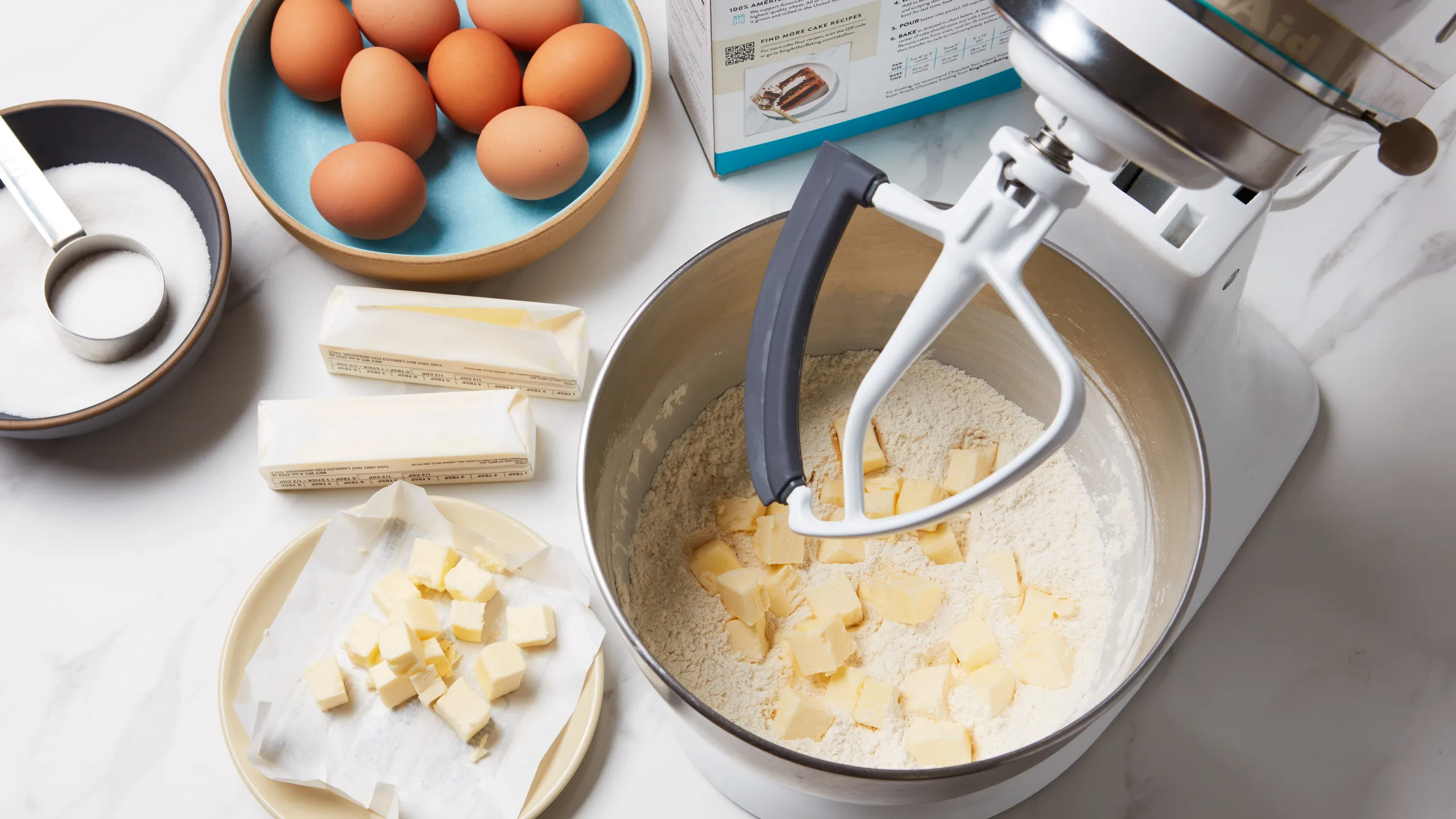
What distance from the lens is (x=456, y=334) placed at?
83 centimetres

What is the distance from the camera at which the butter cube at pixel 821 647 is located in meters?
A: 0.72

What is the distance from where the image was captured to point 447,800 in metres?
0.73

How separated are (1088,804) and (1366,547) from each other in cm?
32

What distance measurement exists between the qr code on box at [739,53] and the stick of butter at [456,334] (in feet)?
0.77

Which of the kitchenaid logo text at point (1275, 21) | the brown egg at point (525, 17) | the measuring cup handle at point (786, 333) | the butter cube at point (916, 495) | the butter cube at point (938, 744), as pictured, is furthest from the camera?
the brown egg at point (525, 17)

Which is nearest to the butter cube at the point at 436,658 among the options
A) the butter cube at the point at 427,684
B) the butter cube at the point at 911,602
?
the butter cube at the point at 427,684

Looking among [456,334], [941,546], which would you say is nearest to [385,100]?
[456,334]

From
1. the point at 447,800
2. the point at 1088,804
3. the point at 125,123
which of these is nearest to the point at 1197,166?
the point at 1088,804

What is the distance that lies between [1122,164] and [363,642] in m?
0.61

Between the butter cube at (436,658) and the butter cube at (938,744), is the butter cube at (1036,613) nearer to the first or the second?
the butter cube at (938,744)

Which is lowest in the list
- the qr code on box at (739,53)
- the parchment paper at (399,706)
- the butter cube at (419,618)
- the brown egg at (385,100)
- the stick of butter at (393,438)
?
the parchment paper at (399,706)

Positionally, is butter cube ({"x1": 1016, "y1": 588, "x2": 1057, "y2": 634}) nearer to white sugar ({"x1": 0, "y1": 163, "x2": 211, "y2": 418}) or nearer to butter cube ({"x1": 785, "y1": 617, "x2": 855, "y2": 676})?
butter cube ({"x1": 785, "y1": 617, "x2": 855, "y2": 676})

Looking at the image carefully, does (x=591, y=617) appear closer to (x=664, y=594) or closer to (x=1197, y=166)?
(x=664, y=594)

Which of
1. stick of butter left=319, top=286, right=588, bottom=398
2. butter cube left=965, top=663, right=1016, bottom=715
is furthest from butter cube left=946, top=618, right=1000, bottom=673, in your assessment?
stick of butter left=319, top=286, right=588, bottom=398
